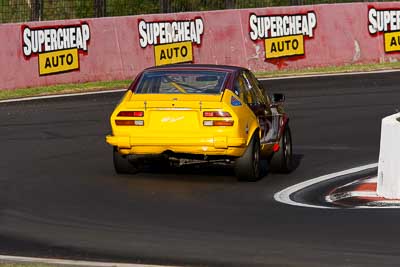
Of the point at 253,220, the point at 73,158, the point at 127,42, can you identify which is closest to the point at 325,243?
the point at 253,220

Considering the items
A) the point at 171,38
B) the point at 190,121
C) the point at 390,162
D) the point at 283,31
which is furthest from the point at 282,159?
the point at 283,31

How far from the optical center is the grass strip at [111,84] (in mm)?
25092

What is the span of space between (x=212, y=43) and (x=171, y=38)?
45.7 inches

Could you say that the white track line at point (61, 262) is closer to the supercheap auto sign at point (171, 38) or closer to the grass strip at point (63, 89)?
the grass strip at point (63, 89)

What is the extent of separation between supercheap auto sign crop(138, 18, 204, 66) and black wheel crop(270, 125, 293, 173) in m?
11.8

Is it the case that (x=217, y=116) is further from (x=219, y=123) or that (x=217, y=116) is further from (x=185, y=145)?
(x=185, y=145)

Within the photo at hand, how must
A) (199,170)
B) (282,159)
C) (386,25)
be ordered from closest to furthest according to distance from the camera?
(282,159)
(199,170)
(386,25)

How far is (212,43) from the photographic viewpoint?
93.7ft

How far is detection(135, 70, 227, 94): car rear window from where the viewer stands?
14.8m

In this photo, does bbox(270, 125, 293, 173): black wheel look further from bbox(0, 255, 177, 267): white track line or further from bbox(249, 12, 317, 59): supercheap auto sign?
bbox(249, 12, 317, 59): supercheap auto sign

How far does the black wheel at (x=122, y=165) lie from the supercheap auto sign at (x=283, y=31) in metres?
14.5

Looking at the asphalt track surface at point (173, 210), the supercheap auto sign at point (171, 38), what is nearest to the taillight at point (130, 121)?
the asphalt track surface at point (173, 210)

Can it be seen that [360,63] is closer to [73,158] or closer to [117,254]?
[73,158]

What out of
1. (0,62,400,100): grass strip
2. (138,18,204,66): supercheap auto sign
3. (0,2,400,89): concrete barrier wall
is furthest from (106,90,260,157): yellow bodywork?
(138,18,204,66): supercheap auto sign
